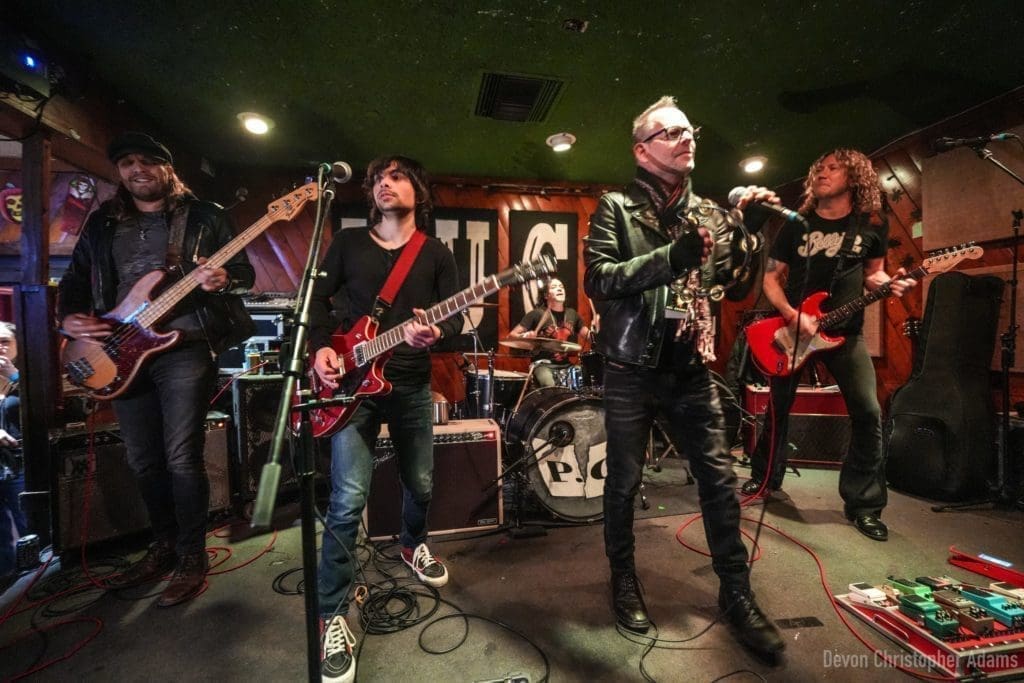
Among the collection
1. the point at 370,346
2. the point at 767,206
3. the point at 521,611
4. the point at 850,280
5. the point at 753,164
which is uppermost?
the point at 753,164

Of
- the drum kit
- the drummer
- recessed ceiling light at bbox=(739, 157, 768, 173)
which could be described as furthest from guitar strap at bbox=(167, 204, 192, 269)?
recessed ceiling light at bbox=(739, 157, 768, 173)

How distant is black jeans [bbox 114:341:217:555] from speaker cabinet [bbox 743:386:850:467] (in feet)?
16.4

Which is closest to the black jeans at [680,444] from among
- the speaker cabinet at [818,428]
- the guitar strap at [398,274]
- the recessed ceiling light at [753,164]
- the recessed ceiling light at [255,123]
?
the guitar strap at [398,274]

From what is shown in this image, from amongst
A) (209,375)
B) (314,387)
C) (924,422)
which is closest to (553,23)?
(314,387)

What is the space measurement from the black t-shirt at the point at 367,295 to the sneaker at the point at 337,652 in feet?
3.40

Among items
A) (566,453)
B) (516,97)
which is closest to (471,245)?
(516,97)

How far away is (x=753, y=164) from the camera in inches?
224

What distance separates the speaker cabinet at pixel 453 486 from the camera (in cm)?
301

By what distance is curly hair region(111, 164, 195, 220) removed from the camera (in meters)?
2.48

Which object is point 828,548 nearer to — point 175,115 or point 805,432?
point 805,432

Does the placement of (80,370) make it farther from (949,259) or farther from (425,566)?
(949,259)

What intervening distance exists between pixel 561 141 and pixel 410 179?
334 cm

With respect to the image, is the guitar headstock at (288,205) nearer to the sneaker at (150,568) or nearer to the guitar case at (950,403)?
the sneaker at (150,568)

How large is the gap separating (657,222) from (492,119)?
11.1 feet
